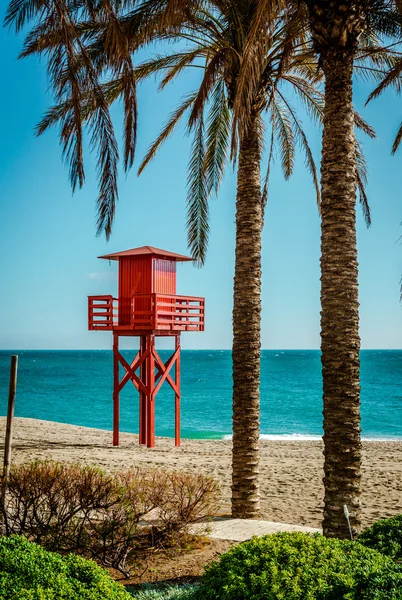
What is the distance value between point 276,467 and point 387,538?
11481 millimetres

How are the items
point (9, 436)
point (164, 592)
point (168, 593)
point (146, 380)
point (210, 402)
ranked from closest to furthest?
point (168, 593) → point (164, 592) → point (9, 436) → point (146, 380) → point (210, 402)

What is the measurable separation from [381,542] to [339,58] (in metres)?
5.29

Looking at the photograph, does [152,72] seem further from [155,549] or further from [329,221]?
[155,549]

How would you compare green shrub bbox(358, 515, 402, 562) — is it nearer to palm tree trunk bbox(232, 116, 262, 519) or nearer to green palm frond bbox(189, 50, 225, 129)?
palm tree trunk bbox(232, 116, 262, 519)

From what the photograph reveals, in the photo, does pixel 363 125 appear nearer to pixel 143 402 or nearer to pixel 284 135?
pixel 284 135

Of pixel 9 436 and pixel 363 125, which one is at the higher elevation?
pixel 363 125

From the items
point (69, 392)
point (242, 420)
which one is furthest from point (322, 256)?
point (69, 392)

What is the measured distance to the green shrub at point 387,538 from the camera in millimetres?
4797

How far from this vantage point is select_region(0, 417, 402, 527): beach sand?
11.2m

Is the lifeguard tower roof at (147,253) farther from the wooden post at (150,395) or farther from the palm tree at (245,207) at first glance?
the palm tree at (245,207)

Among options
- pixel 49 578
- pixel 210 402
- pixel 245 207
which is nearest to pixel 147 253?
pixel 245 207

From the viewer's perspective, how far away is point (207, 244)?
1374 cm

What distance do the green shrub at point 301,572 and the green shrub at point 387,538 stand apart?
1.62 feet

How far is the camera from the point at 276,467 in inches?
636
